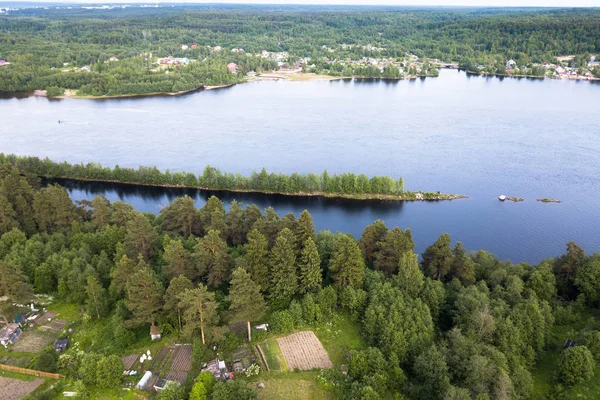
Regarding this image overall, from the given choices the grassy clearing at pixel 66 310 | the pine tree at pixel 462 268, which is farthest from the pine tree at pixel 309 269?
the grassy clearing at pixel 66 310

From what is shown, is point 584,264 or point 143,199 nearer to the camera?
point 584,264

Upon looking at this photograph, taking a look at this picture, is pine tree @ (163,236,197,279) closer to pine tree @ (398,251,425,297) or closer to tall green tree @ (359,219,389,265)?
tall green tree @ (359,219,389,265)

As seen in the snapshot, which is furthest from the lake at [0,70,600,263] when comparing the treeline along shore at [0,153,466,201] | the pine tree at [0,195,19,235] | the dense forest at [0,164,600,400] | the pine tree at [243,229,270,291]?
the pine tree at [243,229,270,291]

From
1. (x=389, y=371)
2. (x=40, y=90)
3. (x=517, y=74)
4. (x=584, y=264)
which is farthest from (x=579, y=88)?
(x=40, y=90)

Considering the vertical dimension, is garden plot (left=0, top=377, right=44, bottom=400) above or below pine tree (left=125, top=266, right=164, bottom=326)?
below

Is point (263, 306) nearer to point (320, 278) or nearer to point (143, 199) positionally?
point (320, 278)
